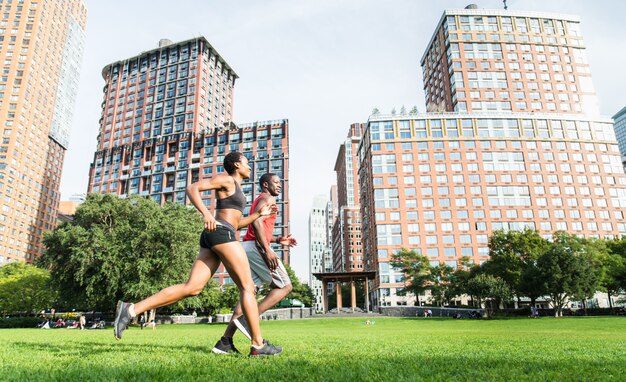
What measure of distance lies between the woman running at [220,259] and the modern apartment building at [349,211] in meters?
133

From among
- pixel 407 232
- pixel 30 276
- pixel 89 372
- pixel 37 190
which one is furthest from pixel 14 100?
pixel 89 372

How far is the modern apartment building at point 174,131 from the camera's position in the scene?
9775 cm

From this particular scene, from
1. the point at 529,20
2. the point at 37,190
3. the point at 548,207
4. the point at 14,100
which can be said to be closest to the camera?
the point at 548,207

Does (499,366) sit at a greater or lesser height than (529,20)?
lesser

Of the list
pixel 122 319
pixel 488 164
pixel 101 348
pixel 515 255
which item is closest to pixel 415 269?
pixel 515 255

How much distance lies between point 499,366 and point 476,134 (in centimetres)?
8309

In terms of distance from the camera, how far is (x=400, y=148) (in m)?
80.4

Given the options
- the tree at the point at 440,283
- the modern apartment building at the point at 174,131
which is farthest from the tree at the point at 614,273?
the modern apartment building at the point at 174,131

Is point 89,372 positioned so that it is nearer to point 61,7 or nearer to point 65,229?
point 65,229

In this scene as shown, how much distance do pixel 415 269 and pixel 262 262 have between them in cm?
5826

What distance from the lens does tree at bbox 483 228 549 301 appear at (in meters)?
42.2

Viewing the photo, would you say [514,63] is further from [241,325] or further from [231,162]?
[241,325]

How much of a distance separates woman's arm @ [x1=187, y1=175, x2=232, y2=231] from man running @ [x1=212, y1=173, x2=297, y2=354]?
24.0 inches

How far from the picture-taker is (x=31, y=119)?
105 meters
